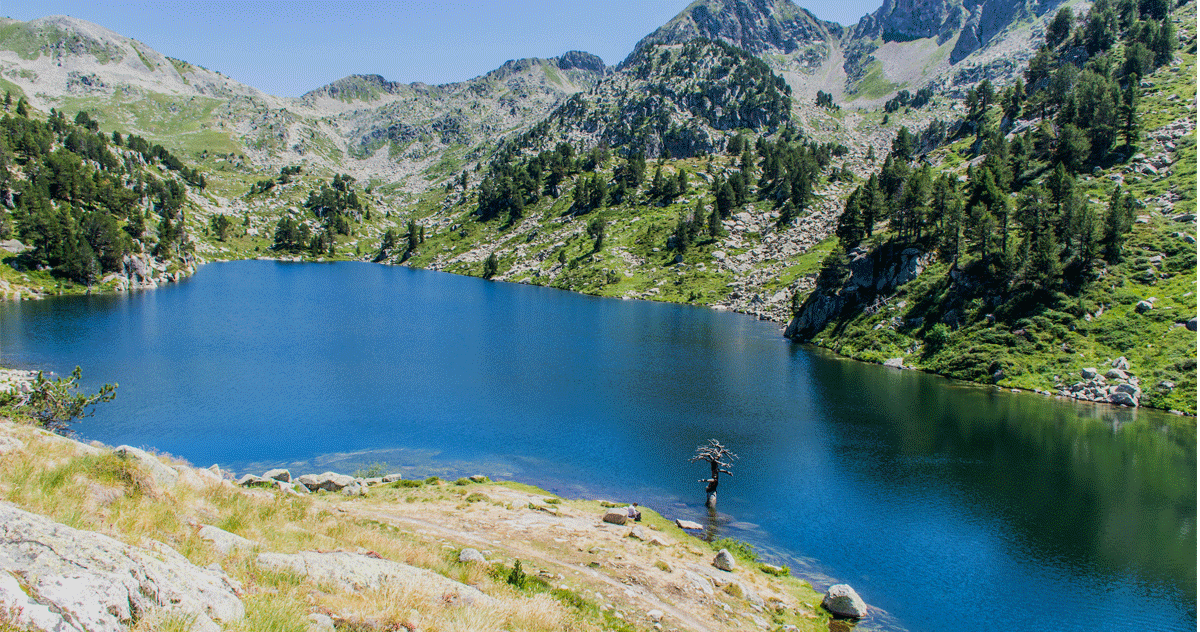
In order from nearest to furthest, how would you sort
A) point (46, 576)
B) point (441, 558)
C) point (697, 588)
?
1. point (46, 576)
2. point (441, 558)
3. point (697, 588)

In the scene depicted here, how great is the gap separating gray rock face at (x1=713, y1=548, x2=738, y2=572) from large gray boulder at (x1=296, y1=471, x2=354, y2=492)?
907 inches

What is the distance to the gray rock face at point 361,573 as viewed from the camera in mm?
15266

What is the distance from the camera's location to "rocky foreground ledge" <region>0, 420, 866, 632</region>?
32.1ft

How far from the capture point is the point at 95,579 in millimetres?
9391

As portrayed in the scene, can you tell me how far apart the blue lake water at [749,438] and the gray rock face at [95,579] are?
2796cm

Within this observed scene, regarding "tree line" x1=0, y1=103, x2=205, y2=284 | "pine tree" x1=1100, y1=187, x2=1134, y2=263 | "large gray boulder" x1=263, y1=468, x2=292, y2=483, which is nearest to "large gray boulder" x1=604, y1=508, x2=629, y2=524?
"large gray boulder" x1=263, y1=468, x2=292, y2=483

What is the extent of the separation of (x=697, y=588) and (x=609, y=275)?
14708 cm

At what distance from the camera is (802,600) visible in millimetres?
28719

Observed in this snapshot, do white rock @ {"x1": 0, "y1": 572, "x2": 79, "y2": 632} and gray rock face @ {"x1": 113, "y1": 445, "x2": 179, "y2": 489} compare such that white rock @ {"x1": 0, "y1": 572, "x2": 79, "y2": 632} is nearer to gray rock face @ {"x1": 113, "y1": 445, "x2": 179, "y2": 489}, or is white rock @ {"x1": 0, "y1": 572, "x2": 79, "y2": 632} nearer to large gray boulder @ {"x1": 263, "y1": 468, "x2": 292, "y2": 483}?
gray rock face @ {"x1": 113, "y1": 445, "x2": 179, "y2": 489}

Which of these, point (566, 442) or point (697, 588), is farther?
point (566, 442)

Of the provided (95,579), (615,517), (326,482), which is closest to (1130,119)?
(615,517)

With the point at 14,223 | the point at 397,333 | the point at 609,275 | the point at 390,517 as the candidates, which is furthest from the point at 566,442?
the point at 14,223

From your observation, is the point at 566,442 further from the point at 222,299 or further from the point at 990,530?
the point at 222,299

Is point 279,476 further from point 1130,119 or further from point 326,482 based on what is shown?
point 1130,119
